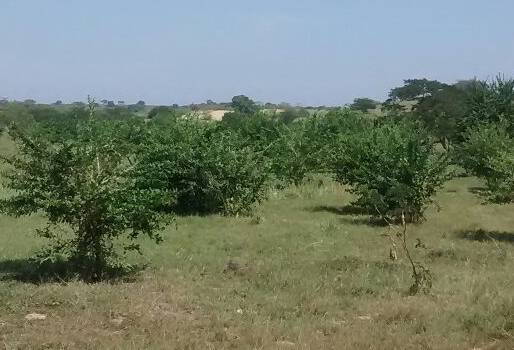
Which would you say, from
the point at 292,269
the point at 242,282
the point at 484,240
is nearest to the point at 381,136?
the point at 484,240

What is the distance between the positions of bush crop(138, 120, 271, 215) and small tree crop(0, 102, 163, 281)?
8.15 meters

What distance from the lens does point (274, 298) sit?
904 centimetres

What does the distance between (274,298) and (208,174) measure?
32.1ft

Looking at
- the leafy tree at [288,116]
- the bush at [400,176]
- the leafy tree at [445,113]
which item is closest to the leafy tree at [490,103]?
the leafy tree at [445,113]

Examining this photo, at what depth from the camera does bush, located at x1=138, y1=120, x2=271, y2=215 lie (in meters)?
18.7

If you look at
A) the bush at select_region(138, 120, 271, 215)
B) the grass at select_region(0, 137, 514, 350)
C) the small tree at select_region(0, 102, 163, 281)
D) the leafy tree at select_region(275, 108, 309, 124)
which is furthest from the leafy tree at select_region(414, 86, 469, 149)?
the small tree at select_region(0, 102, 163, 281)

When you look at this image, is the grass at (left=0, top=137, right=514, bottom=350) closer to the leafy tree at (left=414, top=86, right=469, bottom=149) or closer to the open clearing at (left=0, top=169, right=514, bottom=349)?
the open clearing at (left=0, top=169, right=514, bottom=349)

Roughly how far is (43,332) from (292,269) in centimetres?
490

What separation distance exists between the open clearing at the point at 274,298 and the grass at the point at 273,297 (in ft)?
0.06

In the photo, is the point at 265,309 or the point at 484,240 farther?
the point at 484,240

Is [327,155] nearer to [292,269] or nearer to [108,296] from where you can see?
[292,269]

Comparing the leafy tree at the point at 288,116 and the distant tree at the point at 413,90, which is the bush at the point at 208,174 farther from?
the distant tree at the point at 413,90

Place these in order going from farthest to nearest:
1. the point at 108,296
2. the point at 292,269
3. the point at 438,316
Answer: the point at 292,269 → the point at 108,296 → the point at 438,316

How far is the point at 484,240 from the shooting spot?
48.6ft
